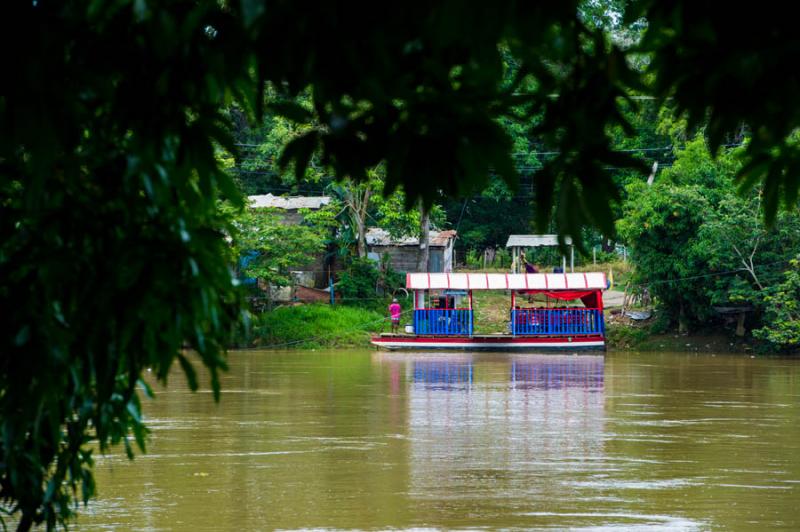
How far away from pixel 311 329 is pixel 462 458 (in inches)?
822

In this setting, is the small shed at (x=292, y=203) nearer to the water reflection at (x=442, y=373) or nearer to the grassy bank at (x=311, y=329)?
the grassy bank at (x=311, y=329)

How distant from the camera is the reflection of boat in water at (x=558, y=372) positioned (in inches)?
771

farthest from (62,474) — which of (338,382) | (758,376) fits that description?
(758,376)

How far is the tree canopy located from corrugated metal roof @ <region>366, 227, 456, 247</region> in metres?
32.4

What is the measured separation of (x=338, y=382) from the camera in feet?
64.1

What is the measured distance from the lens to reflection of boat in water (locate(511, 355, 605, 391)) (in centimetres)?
1959

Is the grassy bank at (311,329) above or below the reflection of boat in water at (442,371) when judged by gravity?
above

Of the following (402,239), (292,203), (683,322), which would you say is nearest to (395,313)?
(402,239)

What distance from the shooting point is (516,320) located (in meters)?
30.6

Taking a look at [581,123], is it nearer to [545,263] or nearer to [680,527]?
[680,527]

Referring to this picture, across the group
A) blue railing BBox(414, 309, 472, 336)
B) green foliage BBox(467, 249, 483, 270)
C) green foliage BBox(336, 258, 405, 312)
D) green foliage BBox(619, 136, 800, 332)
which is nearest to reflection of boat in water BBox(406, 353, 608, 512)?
green foliage BBox(619, 136, 800, 332)

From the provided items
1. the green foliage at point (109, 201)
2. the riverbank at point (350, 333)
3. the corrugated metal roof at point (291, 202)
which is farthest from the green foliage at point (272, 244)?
the green foliage at point (109, 201)

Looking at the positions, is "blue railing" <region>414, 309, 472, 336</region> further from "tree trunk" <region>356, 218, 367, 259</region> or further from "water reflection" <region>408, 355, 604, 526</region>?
"water reflection" <region>408, 355, 604, 526</region>

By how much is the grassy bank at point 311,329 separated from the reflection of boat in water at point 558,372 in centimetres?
560
